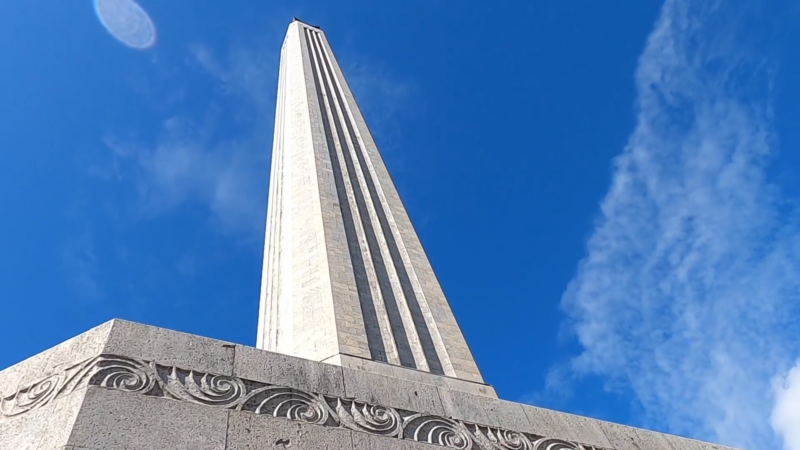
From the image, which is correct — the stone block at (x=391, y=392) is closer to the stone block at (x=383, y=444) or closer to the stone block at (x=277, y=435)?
the stone block at (x=383, y=444)

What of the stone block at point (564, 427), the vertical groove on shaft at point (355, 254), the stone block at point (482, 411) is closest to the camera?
the stone block at point (482, 411)

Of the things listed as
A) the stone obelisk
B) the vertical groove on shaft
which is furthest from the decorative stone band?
the vertical groove on shaft

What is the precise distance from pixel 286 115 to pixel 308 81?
1.71 metres

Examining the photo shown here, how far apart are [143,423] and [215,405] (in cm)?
51

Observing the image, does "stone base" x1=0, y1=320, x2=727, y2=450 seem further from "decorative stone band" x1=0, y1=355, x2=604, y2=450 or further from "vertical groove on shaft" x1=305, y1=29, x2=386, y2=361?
"vertical groove on shaft" x1=305, y1=29, x2=386, y2=361

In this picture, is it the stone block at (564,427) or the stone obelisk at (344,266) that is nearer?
the stone block at (564,427)

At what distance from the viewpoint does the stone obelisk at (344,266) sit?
908 cm

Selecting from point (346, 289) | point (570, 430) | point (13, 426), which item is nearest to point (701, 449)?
point (570, 430)

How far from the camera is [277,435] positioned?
4.77 meters

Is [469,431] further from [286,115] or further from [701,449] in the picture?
[286,115]

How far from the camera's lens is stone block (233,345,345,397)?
5234mm

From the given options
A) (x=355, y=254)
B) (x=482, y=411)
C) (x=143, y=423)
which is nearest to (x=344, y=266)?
(x=355, y=254)

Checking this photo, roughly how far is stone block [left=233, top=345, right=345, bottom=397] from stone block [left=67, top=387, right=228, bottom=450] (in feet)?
1.62

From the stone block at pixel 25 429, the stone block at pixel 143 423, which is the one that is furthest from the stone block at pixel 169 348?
the stone block at pixel 25 429
